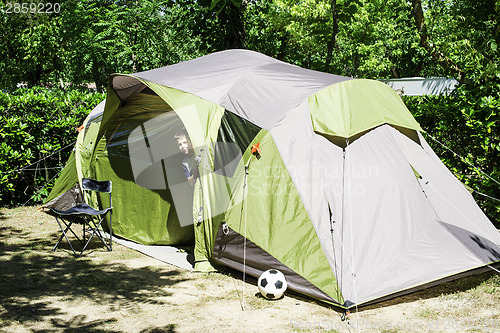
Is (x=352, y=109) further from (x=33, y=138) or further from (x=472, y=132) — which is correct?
(x=33, y=138)

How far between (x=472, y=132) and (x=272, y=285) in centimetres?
408

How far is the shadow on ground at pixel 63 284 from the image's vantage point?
A: 178 inches

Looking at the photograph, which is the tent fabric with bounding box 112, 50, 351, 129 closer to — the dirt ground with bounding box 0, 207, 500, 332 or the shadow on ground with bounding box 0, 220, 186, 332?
the dirt ground with bounding box 0, 207, 500, 332

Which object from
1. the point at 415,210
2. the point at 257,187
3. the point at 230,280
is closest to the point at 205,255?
the point at 230,280

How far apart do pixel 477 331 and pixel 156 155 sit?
4369mm

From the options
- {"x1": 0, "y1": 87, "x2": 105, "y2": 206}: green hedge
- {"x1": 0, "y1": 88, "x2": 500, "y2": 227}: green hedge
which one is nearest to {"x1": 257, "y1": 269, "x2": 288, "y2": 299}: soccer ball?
{"x1": 0, "y1": 88, "x2": 500, "y2": 227}: green hedge

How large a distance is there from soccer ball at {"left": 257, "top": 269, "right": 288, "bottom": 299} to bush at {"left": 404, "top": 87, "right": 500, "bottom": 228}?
351cm

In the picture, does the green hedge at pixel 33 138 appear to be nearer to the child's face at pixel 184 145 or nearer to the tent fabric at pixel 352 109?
the child's face at pixel 184 145

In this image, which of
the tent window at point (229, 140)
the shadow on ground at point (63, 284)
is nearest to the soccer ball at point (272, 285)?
the shadow on ground at point (63, 284)

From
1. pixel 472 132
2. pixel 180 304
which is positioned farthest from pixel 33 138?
pixel 472 132

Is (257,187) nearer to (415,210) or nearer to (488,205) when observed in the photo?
(415,210)

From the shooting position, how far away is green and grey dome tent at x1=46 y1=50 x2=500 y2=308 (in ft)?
16.1

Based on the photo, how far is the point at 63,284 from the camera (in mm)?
5410

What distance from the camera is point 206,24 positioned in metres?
11.0
